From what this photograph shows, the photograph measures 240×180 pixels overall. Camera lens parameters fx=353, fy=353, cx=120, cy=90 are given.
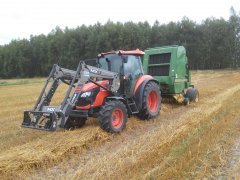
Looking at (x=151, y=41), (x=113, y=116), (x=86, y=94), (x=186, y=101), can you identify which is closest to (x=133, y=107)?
(x=113, y=116)

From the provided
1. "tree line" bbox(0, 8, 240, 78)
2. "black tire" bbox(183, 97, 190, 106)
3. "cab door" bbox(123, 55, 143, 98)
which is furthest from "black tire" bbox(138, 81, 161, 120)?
"tree line" bbox(0, 8, 240, 78)

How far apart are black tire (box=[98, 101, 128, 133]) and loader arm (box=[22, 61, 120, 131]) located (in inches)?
25.2

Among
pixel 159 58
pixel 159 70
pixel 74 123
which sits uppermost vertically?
pixel 159 58

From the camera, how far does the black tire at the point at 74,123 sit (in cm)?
886

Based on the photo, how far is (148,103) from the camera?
33.5 ft

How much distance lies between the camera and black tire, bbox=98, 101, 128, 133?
26.2 ft

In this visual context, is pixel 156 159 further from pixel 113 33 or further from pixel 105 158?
pixel 113 33

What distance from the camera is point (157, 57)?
1298cm

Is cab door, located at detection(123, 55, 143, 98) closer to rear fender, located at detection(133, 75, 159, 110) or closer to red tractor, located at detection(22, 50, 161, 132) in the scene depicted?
red tractor, located at detection(22, 50, 161, 132)

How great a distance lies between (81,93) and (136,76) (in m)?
2.09

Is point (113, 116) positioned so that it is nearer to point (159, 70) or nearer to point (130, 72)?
point (130, 72)

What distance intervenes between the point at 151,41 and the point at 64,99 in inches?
1678

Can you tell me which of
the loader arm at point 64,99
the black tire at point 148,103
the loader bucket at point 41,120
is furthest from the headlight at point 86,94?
the black tire at point 148,103

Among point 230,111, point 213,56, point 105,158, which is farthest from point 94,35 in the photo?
point 105,158
